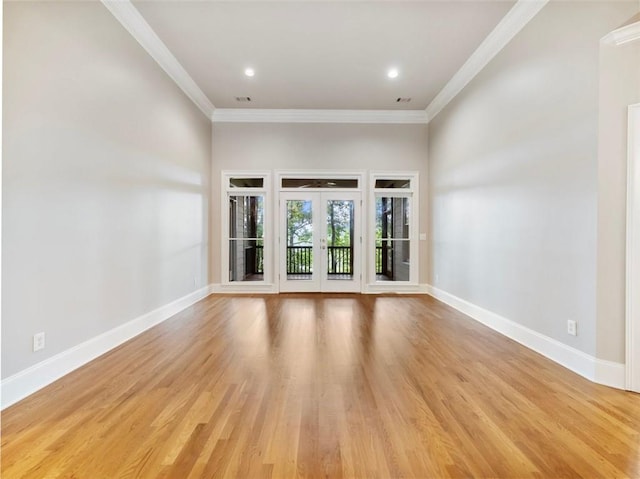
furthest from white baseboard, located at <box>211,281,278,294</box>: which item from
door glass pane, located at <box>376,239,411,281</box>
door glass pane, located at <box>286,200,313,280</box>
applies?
door glass pane, located at <box>376,239,411,281</box>

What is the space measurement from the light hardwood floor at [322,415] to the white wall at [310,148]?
11.2 ft

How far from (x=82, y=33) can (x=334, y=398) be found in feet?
12.0

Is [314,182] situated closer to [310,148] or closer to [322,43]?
[310,148]

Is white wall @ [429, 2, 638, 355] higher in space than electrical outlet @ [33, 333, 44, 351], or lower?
higher

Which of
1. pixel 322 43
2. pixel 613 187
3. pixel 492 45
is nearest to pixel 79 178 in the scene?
pixel 322 43

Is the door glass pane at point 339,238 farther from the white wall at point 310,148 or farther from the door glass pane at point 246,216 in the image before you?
the door glass pane at point 246,216

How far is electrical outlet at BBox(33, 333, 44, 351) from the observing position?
2.32 metres

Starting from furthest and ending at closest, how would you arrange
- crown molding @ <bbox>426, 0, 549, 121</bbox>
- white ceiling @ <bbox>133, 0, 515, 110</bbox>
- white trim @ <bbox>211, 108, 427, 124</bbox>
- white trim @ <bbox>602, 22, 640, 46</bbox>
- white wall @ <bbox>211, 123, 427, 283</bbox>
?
white wall @ <bbox>211, 123, 427, 283</bbox>
white trim @ <bbox>211, 108, 427, 124</bbox>
white ceiling @ <bbox>133, 0, 515, 110</bbox>
crown molding @ <bbox>426, 0, 549, 121</bbox>
white trim @ <bbox>602, 22, 640, 46</bbox>

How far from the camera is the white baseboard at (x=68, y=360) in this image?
2.14m

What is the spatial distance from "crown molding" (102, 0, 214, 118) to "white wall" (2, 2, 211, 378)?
0.32 feet

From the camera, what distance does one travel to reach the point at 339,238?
6.31 meters

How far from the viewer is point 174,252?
4.58m

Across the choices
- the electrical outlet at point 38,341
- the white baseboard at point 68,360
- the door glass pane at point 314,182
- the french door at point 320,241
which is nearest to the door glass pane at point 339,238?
the french door at point 320,241

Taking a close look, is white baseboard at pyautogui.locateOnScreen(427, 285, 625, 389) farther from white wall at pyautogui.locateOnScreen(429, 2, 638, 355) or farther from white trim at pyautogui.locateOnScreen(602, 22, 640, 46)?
white trim at pyautogui.locateOnScreen(602, 22, 640, 46)
